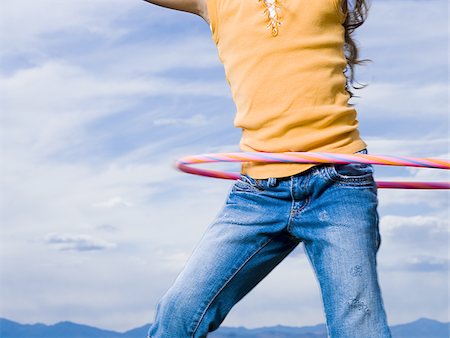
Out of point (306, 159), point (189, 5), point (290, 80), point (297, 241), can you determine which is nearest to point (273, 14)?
point (290, 80)

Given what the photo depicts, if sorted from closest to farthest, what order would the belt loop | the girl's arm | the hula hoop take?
the hula hoop
the belt loop
the girl's arm

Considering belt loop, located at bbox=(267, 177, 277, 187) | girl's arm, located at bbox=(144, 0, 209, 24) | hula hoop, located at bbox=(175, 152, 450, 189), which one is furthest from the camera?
girl's arm, located at bbox=(144, 0, 209, 24)

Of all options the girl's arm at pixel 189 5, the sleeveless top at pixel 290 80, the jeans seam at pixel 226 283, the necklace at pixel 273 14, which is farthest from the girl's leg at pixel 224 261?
the girl's arm at pixel 189 5

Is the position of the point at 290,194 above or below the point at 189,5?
below

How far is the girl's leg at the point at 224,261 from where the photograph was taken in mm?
3121

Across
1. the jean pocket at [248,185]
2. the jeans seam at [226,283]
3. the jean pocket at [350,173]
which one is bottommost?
the jeans seam at [226,283]

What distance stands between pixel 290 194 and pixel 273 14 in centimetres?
74

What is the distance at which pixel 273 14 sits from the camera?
323 cm

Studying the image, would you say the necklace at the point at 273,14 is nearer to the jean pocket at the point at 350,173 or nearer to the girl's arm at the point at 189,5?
the girl's arm at the point at 189,5

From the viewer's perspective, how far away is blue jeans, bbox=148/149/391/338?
3.03m

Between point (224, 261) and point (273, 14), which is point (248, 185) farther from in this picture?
point (273, 14)

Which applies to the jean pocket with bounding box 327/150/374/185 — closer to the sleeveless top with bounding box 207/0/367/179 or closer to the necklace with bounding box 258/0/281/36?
the sleeveless top with bounding box 207/0/367/179

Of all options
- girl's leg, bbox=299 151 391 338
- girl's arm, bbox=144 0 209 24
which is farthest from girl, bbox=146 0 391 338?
girl's arm, bbox=144 0 209 24

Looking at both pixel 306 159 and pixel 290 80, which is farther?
pixel 290 80
